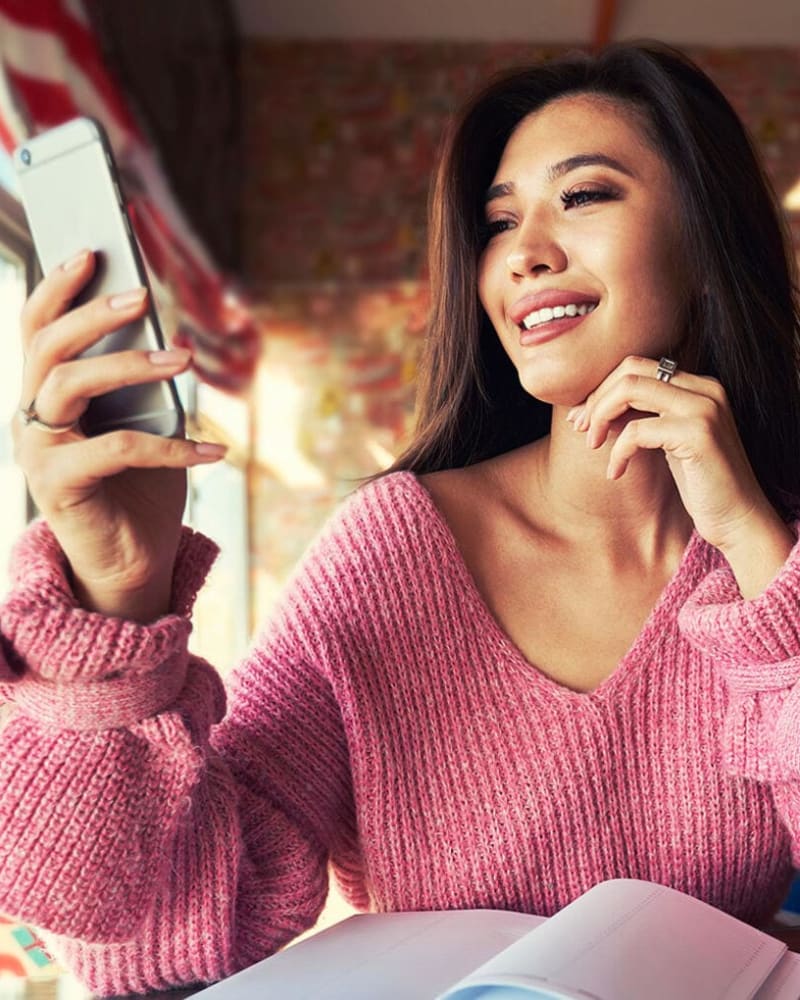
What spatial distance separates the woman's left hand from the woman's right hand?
0.40m

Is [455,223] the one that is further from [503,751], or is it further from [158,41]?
[158,41]

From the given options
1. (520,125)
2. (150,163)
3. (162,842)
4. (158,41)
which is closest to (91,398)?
(162,842)

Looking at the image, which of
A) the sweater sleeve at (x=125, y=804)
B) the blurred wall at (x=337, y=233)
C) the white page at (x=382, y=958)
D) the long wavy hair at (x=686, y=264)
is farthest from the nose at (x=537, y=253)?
the blurred wall at (x=337, y=233)

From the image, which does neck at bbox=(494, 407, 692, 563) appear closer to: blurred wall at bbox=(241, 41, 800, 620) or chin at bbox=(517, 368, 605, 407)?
chin at bbox=(517, 368, 605, 407)

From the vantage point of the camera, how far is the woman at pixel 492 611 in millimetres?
668

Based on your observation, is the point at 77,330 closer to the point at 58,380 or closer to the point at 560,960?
the point at 58,380

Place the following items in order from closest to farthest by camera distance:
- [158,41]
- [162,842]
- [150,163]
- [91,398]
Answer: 1. [91,398]
2. [162,842]
3. [150,163]
4. [158,41]

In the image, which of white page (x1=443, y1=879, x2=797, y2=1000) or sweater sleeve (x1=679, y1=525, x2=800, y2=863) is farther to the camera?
sweater sleeve (x1=679, y1=525, x2=800, y2=863)

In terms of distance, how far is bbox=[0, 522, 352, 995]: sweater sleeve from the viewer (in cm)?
65

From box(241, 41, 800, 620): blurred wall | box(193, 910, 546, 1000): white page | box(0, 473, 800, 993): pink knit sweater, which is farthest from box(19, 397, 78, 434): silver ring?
box(241, 41, 800, 620): blurred wall

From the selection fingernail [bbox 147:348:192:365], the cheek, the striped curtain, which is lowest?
fingernail [bbox 147:348:192:365]

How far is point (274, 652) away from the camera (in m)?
0.93

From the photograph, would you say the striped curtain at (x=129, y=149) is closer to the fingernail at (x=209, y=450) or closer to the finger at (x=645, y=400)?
the fingernail at (x=209, y=450)

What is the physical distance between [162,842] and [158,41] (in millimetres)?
2927
